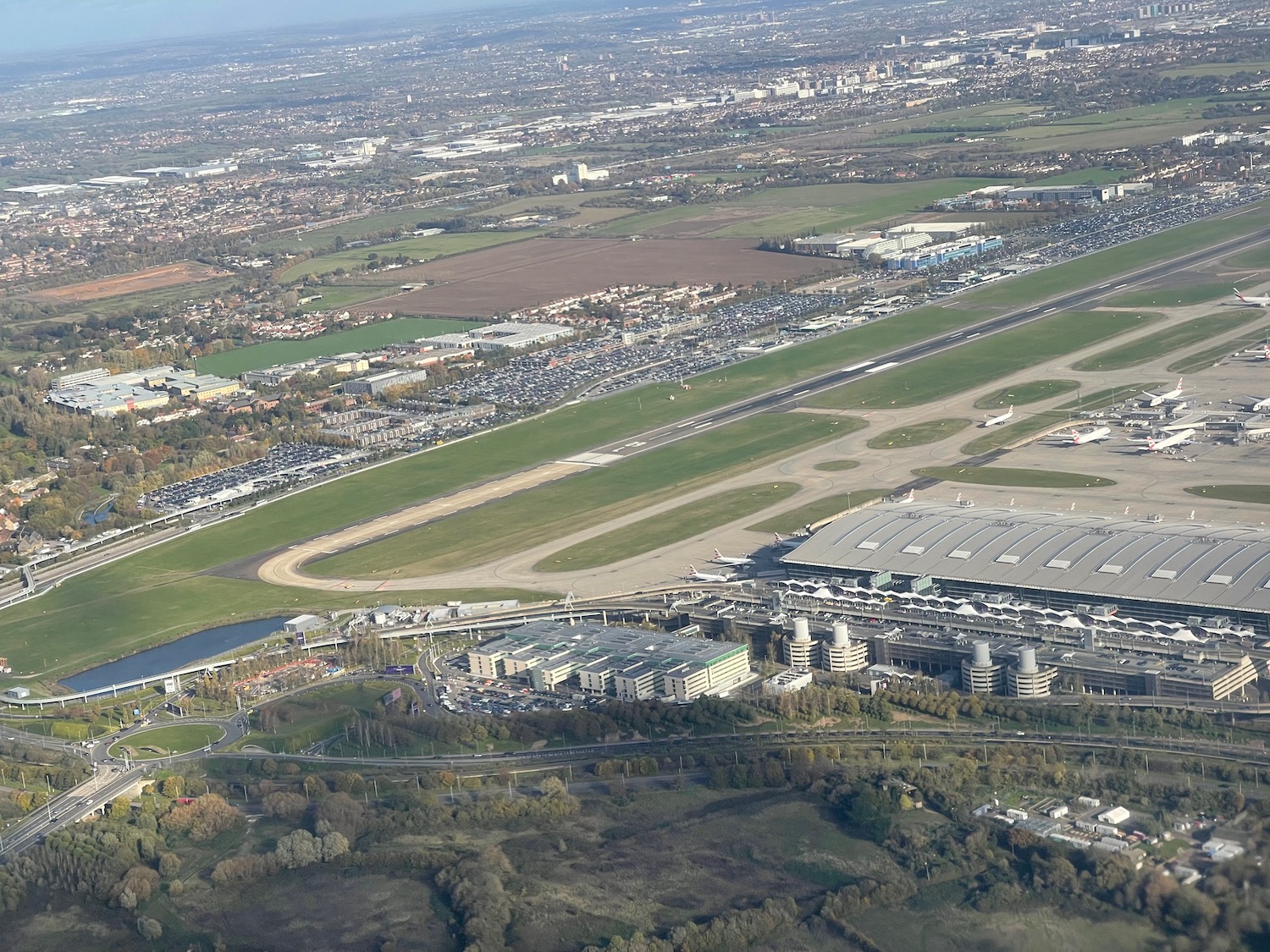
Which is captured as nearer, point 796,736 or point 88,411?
point 796,736

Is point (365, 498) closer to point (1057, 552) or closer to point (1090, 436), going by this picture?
point (1090, 436)

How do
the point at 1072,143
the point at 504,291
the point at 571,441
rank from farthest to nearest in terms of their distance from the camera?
the point at 1072,143
the point at 504,291
the point at 571,441

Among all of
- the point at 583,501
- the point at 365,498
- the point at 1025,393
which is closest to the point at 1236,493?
the point at 1025,393

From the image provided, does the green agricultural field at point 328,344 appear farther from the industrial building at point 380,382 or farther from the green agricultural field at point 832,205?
the green agricultural field at point 832,205

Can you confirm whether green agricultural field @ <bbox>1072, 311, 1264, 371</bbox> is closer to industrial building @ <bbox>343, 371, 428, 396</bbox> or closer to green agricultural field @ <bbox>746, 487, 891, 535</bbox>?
green agricultural field @ <bbox>746, 487, 891, 535</bbox>

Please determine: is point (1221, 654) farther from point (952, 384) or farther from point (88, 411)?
point (88, 411)

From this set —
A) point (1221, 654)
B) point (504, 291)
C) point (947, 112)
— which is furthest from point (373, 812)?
point (947, 112)
